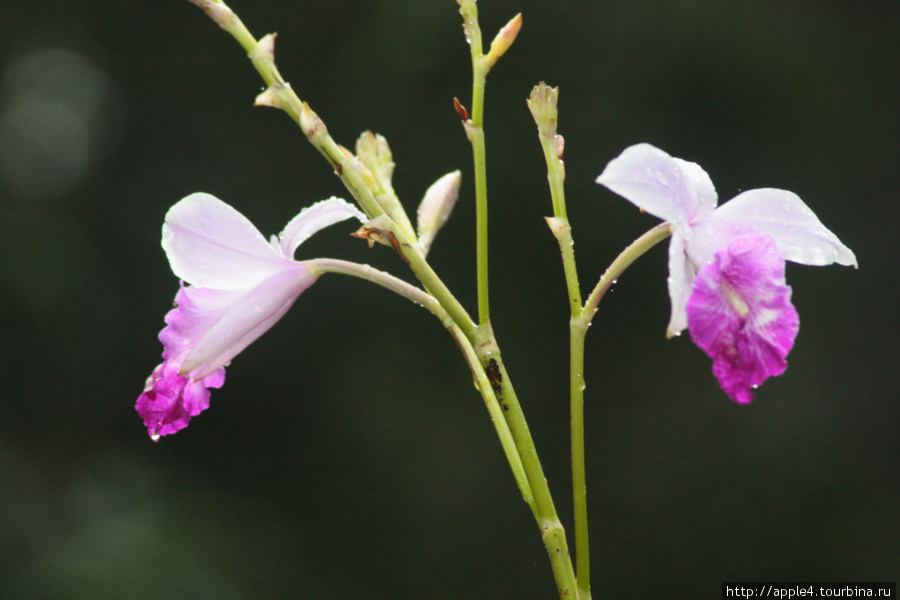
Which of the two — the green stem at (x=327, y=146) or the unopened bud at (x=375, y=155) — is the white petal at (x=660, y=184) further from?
the unopened bud at (x=375, y=155)

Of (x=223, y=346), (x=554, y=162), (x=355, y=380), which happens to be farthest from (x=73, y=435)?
(x=554, y=162)

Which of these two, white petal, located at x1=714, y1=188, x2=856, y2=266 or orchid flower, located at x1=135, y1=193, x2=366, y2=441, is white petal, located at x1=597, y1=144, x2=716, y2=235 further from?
Answer: orchid flower, located at x1=135, y1=193, x2=366, y2=441

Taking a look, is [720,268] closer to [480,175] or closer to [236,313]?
[480,175]

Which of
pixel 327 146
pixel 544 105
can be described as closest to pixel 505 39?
pixel 544 105

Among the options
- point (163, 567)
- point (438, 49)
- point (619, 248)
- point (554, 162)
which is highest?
point (438, 49)

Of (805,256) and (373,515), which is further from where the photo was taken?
(373,515)

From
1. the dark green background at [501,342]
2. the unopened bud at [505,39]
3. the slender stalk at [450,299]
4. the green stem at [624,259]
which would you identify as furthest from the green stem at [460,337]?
the dark green background at [501,342]

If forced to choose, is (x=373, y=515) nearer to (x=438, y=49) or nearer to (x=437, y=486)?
(x=437, y=486)
